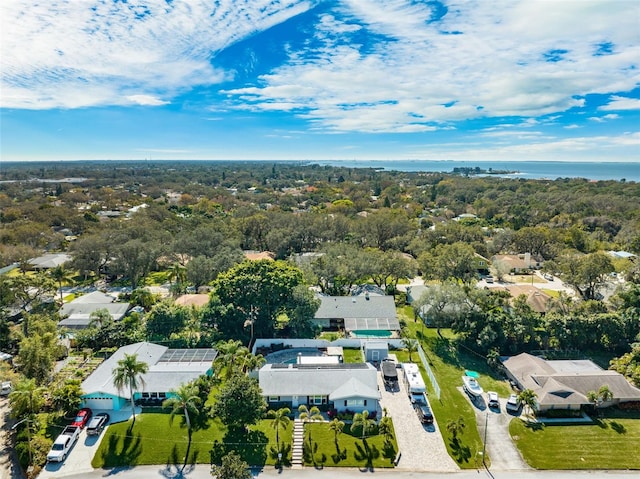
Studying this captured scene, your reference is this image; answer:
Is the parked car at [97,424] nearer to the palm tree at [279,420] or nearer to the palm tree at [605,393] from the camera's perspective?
the palm tree at [279,420]

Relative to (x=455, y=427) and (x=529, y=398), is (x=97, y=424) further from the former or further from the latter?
(x=529, y=398)

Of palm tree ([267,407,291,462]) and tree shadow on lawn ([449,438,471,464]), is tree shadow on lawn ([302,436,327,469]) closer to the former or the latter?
palm tree ([267,407,291,462])

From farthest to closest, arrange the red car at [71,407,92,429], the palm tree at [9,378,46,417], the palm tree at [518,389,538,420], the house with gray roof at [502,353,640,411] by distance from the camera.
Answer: the house with gray roof at [502,353,640,411] < the palm tree at [518,389,538,420] < the red car at [71,407,92,429] < the palm tree at [9,378,46,417]

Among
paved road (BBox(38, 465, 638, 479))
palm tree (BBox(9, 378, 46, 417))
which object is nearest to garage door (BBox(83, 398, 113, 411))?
palm tree (BBox(9, 378, 46, 417))

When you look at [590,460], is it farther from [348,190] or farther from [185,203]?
[348,190]

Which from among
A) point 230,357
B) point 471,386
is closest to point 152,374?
point 230,357

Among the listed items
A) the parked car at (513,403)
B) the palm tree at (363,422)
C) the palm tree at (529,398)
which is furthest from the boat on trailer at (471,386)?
the palm tree at (363,422)

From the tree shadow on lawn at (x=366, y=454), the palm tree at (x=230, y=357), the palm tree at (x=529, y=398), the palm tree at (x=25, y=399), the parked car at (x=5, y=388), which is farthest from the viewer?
the palm tree at (x=230, y=357)
